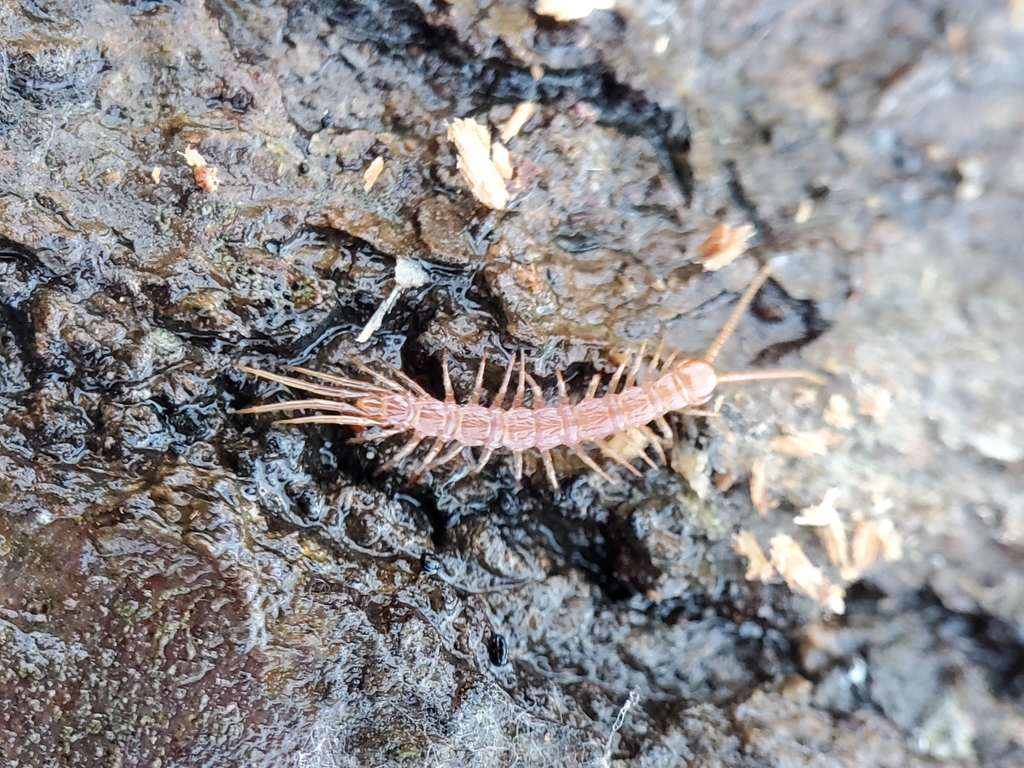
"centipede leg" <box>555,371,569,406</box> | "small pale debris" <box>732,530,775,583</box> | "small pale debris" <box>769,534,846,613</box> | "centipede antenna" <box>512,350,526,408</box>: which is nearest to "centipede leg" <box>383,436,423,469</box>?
"centipede antenna" <box>512,350,526,408</box>

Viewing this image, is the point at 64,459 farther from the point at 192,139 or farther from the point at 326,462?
the point at 192,139

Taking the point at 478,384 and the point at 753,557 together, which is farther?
the point at 753,557

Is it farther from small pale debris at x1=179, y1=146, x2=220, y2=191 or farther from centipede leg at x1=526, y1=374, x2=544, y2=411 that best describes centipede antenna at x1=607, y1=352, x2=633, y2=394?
small pale debris at x1=179, y1=146, x2=220, y2=191

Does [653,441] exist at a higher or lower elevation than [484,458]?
higher

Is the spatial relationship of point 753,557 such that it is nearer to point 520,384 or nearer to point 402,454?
point 520,384

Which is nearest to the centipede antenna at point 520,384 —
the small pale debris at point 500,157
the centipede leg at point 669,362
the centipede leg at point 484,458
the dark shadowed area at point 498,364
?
the dark shadowed area at point 498,364

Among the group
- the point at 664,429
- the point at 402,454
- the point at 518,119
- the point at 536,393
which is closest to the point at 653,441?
the point at 664,429
